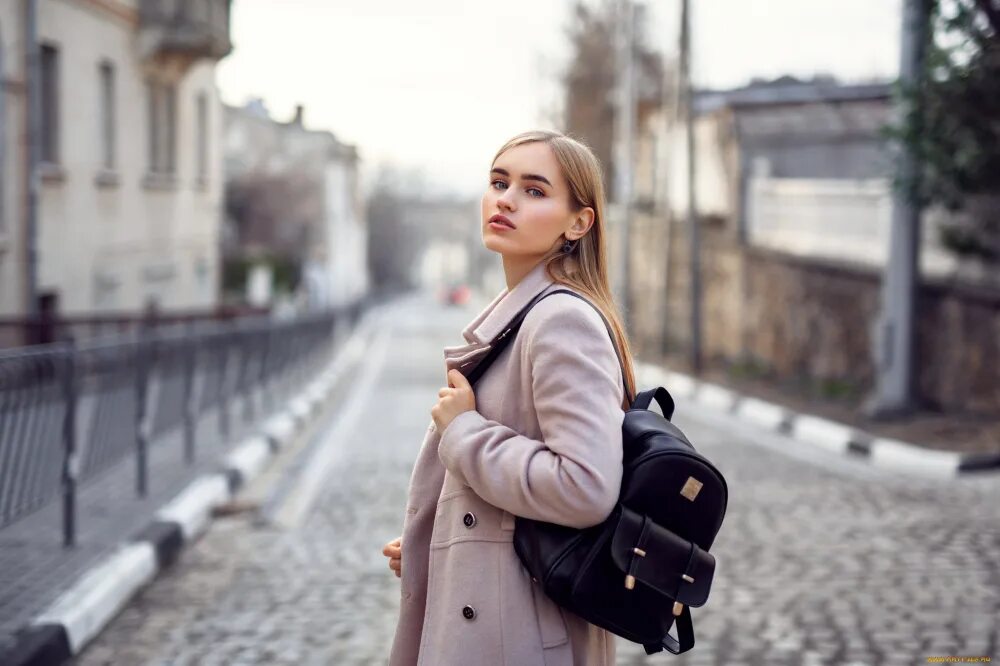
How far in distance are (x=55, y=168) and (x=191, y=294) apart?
9906mm

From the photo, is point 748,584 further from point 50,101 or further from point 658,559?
point 50,101

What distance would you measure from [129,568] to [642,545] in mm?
4656

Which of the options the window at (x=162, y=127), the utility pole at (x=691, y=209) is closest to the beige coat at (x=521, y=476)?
the utility pole at (x=691, y=209)

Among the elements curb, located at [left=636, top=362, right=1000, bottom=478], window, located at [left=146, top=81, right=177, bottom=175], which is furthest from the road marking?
window, located at [left=146, top=81, right=177, bottom=175]

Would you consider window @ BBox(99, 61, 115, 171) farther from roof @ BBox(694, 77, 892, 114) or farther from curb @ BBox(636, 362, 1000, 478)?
roof @ BBox(694, 77, 892, 114)

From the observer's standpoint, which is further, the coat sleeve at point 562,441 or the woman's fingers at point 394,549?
the woman's fingers at point 394,549

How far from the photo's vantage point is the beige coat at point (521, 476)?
2.44 meters

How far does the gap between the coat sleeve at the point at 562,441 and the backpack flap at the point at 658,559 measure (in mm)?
58

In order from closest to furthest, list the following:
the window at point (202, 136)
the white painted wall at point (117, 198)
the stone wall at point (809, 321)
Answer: the stone wall at point (809, 321) → the white painted wall at point (117, 198) → the window at point (202, 136)

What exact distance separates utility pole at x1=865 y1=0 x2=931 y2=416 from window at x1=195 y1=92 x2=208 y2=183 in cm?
1744

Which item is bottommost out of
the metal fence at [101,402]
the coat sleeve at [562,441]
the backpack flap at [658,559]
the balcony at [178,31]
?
the metal fence at [101,402]

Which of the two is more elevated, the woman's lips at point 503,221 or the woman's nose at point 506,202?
the woman's nose at point 506,202

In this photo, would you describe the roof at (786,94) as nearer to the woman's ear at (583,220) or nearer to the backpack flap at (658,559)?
the woman's ear at (583,220)

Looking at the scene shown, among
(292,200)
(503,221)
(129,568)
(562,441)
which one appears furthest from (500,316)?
(292,200)
